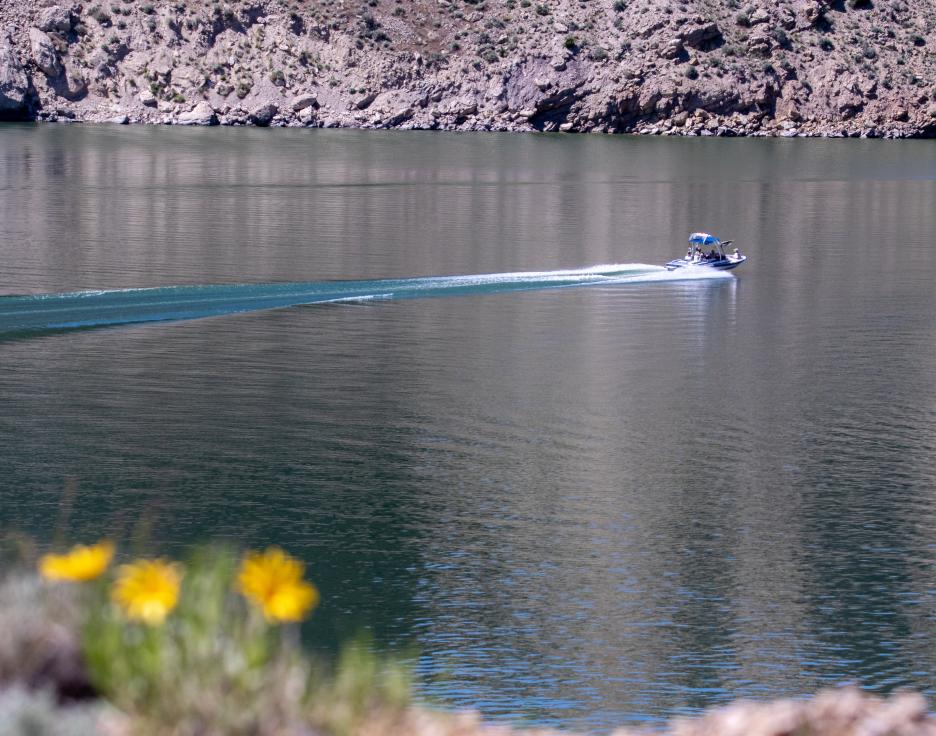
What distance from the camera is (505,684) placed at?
508 inches

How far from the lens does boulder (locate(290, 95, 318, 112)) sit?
106 m

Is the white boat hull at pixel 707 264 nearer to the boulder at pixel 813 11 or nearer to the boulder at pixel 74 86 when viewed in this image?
the boulder at pixel 74 86

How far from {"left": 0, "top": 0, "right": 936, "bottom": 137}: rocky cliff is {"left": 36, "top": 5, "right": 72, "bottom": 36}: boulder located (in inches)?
4.3

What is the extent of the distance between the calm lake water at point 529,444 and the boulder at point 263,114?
59.5 m

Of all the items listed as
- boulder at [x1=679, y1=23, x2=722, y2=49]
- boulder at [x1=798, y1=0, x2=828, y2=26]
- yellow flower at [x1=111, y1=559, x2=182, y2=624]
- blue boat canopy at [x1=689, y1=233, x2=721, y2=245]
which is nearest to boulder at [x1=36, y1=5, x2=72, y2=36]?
boulder at [x1=679, y1=23, x2=722, y2=49]

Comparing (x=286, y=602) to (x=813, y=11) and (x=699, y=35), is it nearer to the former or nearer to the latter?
(x=699, y=35)

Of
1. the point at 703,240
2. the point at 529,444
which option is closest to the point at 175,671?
the point at 529,444

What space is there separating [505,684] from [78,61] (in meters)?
101

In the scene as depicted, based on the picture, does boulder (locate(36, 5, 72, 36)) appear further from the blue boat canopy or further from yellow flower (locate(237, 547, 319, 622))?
yellow flower (locate(237, 547, 319, 622))

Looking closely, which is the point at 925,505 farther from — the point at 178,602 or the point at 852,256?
the point at 852,256

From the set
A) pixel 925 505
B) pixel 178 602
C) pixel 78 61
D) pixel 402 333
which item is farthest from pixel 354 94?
pixel 178 602

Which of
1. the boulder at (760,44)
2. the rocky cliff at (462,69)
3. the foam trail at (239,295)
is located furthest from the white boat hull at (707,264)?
the boulder at (760,44)

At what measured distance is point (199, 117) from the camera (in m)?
105

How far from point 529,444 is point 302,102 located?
8858 cm
